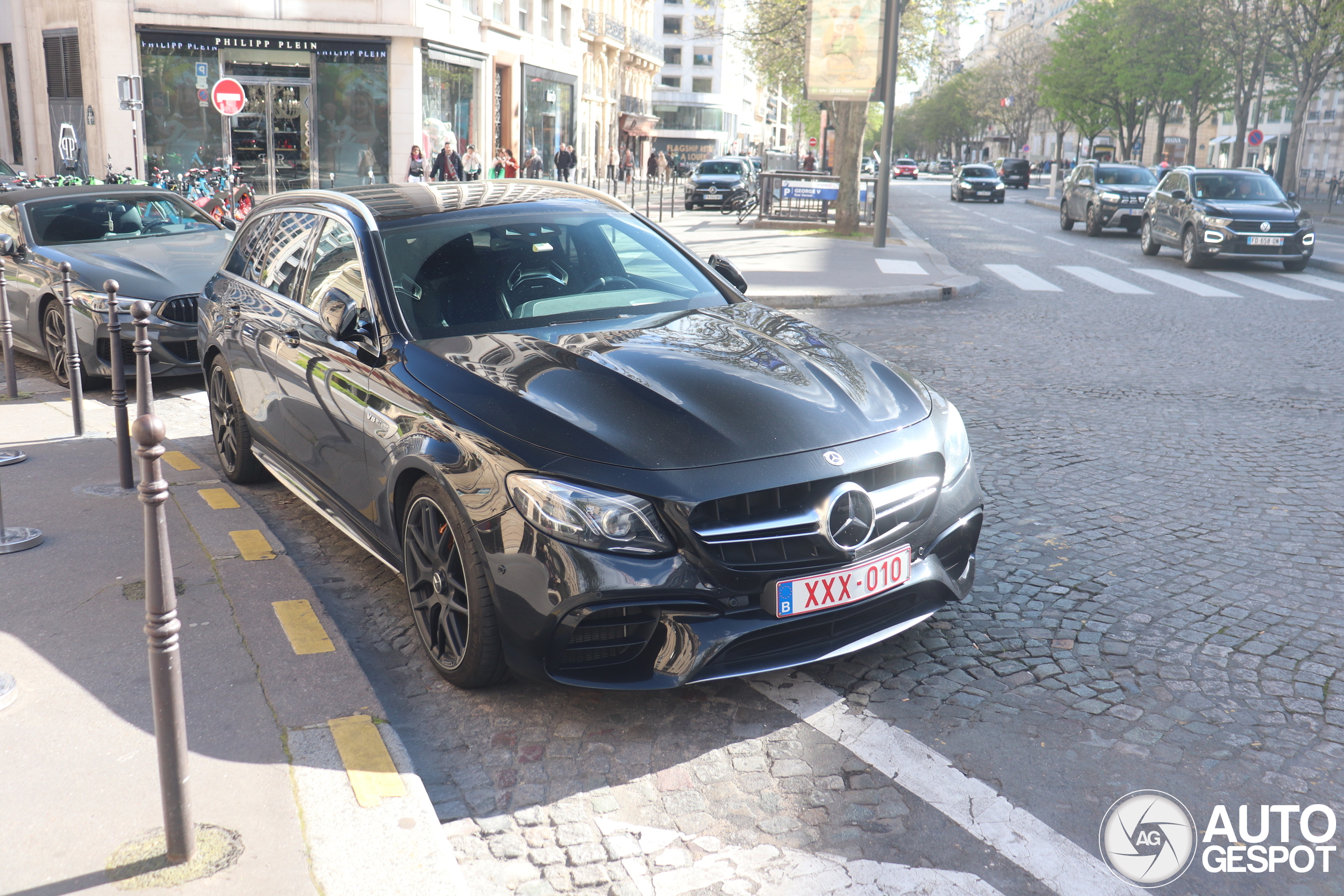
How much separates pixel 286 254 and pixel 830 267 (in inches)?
487

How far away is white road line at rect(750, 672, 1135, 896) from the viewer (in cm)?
266

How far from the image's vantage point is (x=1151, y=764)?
311 centimetres

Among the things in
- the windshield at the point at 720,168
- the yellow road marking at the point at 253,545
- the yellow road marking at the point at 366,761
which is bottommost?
the yellow road marking at the point at 366,761

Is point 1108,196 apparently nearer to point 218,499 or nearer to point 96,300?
point 96,300

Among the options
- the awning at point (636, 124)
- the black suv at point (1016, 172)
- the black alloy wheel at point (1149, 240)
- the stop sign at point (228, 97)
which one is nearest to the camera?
the stop sign at point (228, 97)

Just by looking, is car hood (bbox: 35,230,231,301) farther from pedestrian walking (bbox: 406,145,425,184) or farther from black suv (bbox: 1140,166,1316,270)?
pedestrian walking (bbox: 406,145,425,184)

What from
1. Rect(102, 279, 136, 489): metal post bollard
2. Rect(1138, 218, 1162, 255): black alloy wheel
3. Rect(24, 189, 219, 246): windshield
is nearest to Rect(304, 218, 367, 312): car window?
Rect(102, 279, 136, 489): metal post bollard

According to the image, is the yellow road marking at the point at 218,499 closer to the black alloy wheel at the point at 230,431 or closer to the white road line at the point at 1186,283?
the black alloy wheel at the point at 230,431

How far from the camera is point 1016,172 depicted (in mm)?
63719

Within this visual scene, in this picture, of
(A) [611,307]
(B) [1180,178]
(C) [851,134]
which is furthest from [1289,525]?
(C) [851,134]

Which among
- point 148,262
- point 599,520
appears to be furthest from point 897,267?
point 599,520

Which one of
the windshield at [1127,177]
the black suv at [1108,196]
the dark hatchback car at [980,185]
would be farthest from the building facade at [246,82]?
the dark hatchback car at [980,185]

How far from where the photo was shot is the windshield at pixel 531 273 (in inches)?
161

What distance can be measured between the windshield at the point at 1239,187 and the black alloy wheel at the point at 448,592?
17.7m
